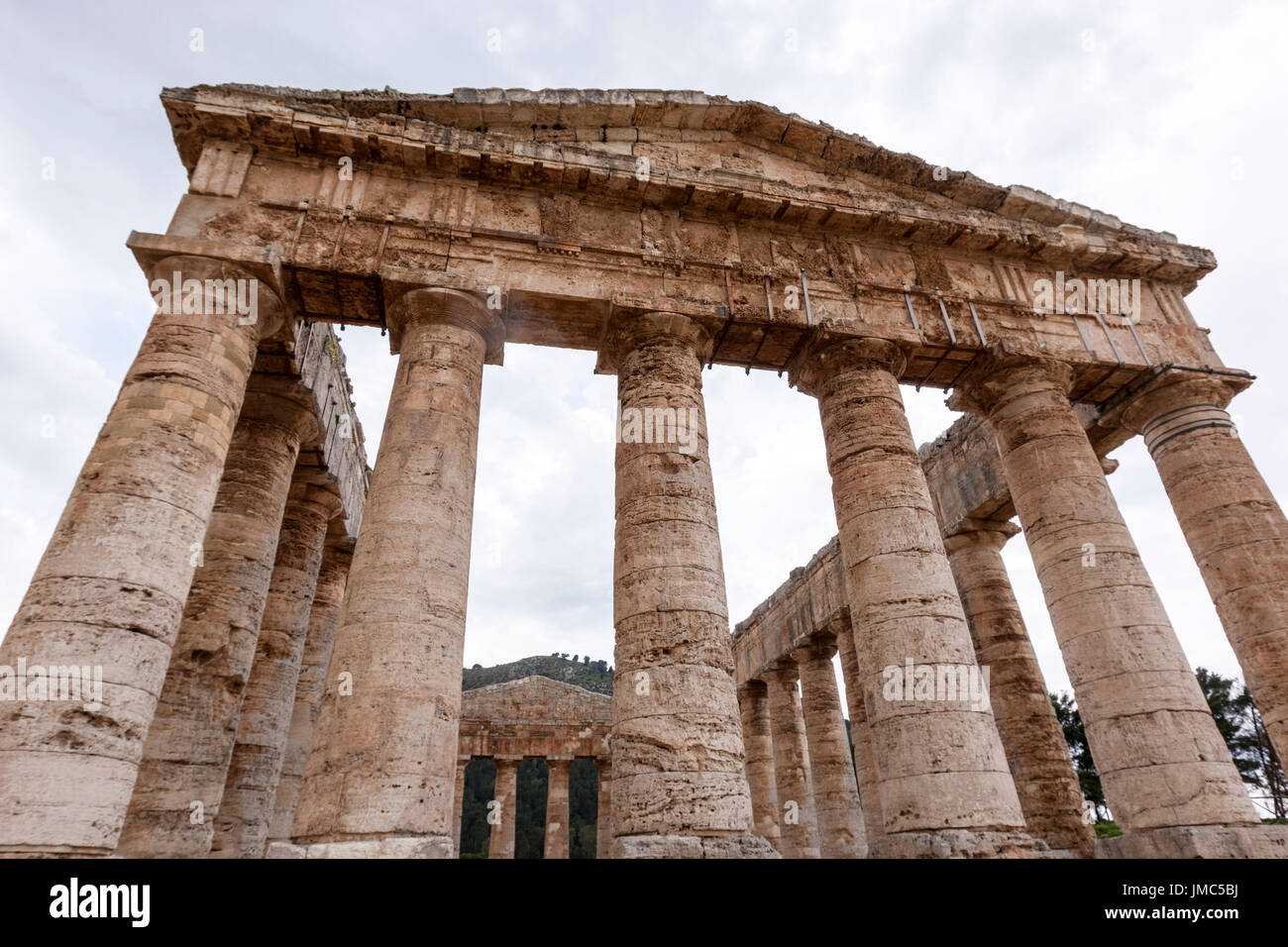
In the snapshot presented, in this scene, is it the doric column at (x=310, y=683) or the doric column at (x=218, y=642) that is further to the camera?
the doric column at (x=310, y=683)

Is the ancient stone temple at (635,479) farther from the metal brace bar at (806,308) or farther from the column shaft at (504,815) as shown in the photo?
the column shaft at (504,815)

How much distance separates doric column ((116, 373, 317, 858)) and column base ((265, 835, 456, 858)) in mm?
4376

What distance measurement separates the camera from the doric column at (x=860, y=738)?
17.6 meters

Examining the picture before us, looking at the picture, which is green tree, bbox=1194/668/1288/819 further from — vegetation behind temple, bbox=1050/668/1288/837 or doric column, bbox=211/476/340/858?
doric column, bbox=211/476/340/858

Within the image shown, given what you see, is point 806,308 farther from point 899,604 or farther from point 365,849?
point 365,849

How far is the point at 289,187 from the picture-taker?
33.8 feet

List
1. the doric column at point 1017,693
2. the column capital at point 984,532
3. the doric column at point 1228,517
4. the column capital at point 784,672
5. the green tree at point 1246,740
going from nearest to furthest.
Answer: the doric column at point 1228,517, the doric column at point 1017,693, the column capital at point 984,532, the column capital at point 784,672, the green tree at point 1246,740

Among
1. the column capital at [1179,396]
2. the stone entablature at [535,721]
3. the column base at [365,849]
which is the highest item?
the column capital at [1179,396]

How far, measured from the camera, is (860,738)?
18.8 meters

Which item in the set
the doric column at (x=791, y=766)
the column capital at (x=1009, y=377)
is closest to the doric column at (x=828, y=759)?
the doric column at (x=791, y=766)

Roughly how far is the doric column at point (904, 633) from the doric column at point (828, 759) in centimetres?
1074

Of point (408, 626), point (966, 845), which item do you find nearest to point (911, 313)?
point (966, 845)

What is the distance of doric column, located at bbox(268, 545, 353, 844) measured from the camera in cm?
1352
